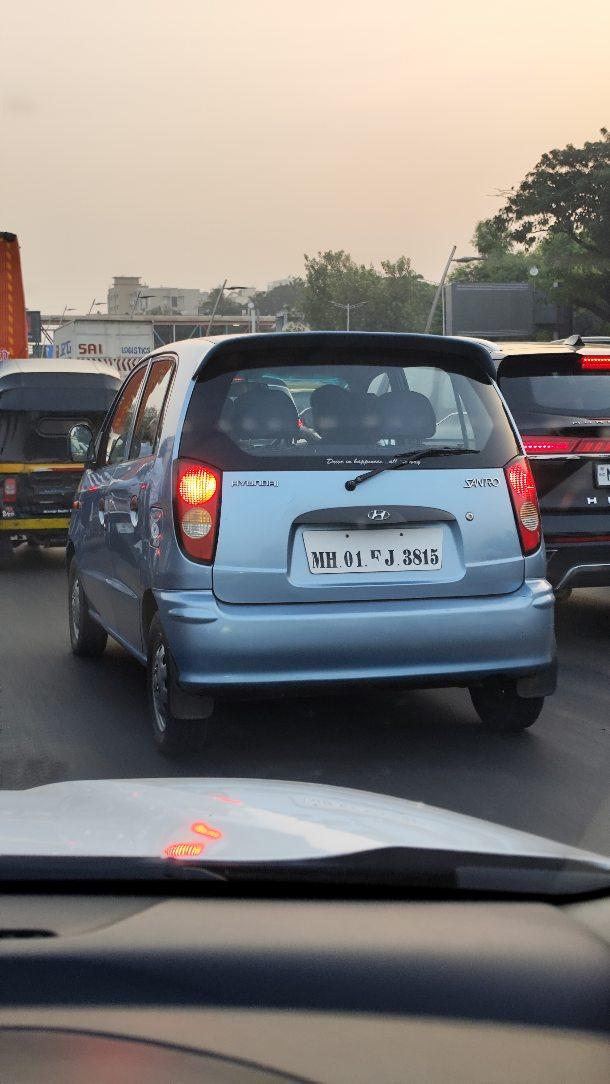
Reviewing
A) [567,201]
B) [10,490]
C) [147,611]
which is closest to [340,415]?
[147,611]

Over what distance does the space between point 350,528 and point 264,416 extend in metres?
0.57

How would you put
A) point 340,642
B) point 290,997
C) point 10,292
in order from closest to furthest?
point 290,997
point 340,642
point 10,292

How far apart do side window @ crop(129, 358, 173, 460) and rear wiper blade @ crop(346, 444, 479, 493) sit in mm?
996

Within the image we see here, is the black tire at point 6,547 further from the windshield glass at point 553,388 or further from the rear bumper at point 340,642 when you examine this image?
the rear bumper at point 340,642

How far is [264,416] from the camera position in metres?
5.66

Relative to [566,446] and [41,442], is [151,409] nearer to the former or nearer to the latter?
[566,446]

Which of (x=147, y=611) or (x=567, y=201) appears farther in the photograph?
(x=567, y=201)

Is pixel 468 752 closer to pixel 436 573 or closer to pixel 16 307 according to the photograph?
pixel 436 573

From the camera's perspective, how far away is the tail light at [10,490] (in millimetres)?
14375

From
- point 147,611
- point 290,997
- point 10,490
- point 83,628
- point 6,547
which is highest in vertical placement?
point 290,997

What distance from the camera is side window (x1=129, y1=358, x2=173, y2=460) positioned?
613 centimetres

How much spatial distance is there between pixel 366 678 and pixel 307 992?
3.77 m

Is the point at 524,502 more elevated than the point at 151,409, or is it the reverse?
the point at 151,409

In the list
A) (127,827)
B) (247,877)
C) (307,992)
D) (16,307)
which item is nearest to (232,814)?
(127,827)
